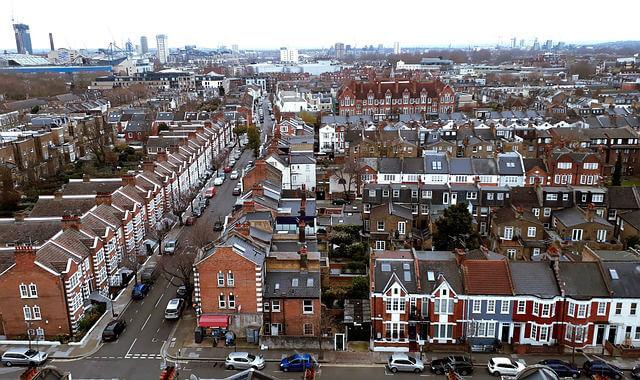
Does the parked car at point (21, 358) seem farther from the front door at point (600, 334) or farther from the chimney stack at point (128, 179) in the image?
the front door at point (600, 334)

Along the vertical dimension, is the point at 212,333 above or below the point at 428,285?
below

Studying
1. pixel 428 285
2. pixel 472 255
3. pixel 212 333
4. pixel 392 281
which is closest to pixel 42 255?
pixel 212 333

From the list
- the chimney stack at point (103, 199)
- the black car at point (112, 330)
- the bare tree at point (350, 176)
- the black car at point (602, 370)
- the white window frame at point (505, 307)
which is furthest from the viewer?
the bare tree at point (350, 176)

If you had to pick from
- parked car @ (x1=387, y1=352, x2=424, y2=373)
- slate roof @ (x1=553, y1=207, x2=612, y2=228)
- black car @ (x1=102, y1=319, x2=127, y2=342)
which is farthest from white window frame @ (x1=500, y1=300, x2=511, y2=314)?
black car @ (x1=102, y1=319, x2=127, y2=342)

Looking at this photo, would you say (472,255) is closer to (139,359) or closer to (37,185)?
(139,359)

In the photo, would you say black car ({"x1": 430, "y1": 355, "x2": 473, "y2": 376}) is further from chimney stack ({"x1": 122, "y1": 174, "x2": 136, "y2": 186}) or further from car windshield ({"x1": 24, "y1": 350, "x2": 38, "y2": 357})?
chimney stack ({"x1": 122, "y1": 174, "x2": 136, "y2": 186})

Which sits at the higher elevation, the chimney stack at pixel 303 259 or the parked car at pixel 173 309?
the chimney stack at pixel 303 259

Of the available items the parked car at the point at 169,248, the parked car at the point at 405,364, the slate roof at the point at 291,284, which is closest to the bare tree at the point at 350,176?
the parked car at the point at 169,248
